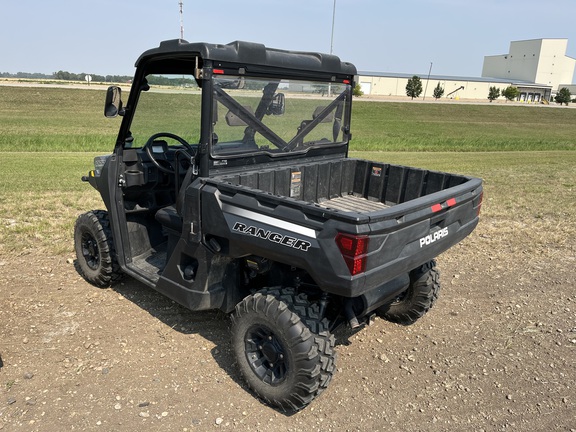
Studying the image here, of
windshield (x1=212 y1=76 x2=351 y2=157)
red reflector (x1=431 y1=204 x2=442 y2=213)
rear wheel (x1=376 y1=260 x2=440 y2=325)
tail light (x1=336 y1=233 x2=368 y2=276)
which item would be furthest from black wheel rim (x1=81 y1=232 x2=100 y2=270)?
red reflector (x1=431 y1=204 x2=442 y2=213)

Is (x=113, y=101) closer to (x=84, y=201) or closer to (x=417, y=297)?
(x=417, y=297)

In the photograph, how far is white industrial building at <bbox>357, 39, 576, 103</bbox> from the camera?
85188 mm

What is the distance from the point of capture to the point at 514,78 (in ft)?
368

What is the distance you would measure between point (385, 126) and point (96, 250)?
27983 mm

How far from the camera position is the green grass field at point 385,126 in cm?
1778

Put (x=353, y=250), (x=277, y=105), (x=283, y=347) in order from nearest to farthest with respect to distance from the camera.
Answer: (x=353, y=250) → (x=283, y=347) → (x=277, y=105)

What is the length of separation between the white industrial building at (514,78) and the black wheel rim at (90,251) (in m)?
76.2

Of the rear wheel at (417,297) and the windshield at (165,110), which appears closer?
the windshield at (165,110)

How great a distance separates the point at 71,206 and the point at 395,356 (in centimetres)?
565

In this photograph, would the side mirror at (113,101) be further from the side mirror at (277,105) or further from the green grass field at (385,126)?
the green grass field at (385,126)

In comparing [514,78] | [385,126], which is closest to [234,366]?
[385,126]

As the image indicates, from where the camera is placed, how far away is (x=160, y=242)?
4.50 meters

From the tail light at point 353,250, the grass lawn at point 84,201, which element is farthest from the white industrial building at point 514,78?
the tail light at point 353,250

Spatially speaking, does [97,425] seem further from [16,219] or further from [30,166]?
[30,166]
